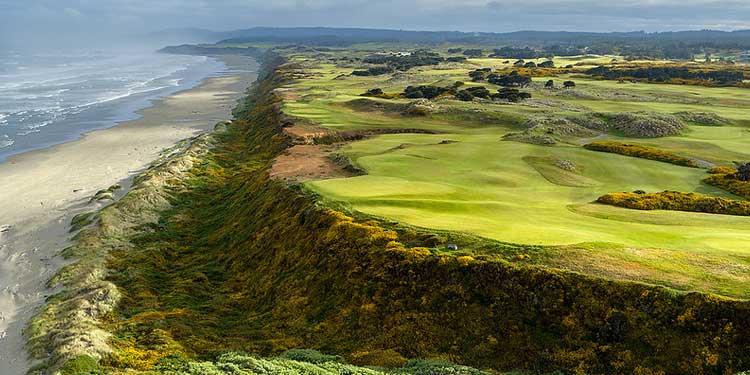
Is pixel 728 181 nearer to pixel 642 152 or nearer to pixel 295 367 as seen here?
pixel 642 152

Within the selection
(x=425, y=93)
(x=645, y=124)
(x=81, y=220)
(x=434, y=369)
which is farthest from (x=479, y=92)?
(x=434, y=369)

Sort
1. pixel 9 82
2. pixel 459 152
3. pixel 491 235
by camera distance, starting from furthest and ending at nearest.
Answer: pixel 9 82 < pixel 459 152 < pixel 491 235

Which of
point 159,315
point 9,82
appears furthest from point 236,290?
point 9,82

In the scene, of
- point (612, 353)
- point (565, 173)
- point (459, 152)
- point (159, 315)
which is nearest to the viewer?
point (612, 353)

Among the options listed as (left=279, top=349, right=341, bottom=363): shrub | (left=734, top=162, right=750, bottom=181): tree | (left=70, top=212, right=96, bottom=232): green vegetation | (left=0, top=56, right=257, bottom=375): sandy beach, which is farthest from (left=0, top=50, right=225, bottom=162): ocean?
(left=734, top=162, right=750, bottom=181): tree

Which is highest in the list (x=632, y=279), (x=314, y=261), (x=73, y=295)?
(x=632, y=279)

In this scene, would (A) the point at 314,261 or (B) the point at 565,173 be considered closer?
(A) the point at 314,261

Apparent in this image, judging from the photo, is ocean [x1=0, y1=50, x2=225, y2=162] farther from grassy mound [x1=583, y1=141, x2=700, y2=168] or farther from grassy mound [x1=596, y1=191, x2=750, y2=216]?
grassy mound [x1=596, y1=191, x2=750, y2=216]

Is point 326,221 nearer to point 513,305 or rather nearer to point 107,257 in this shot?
point 513,305

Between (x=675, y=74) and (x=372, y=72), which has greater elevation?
(x=372, y=72)
